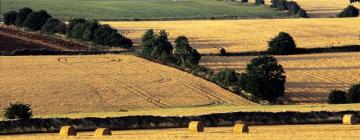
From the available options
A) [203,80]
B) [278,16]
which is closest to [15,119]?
[203,80]

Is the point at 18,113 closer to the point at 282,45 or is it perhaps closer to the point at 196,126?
the point at 196,126

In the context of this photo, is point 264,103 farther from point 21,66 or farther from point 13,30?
point 13,30

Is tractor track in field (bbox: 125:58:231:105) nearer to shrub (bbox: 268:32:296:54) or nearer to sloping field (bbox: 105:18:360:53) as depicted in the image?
shrub (bbox: 268:32:296:54)

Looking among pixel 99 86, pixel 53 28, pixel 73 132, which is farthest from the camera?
pixel 53 28

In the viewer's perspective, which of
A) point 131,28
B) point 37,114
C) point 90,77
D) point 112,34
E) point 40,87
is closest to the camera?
point 37,114

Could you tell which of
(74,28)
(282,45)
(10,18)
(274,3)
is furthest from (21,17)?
(274,3)

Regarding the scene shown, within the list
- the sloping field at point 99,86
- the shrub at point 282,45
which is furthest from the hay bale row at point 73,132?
the shrub at point 282,45
